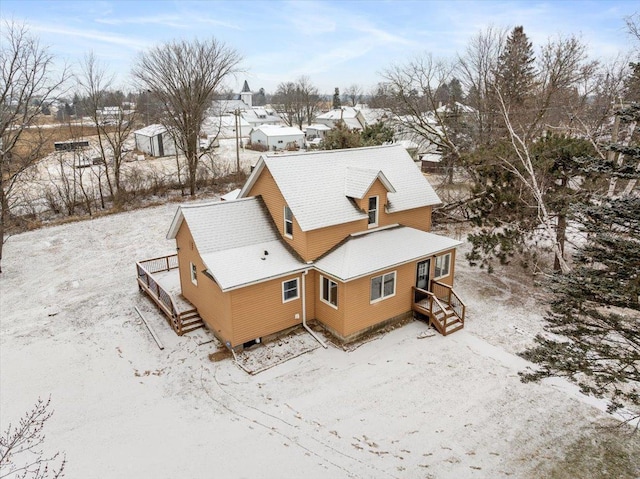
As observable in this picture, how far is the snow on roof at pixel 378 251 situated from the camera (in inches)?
545

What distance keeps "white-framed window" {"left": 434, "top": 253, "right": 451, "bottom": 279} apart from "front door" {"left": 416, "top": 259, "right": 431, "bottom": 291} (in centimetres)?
60

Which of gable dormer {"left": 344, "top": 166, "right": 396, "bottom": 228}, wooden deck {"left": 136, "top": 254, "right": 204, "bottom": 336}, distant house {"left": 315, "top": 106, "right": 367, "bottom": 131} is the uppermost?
distant house {"left": 315, "top": 106, "right": 367, "bottom": 131}

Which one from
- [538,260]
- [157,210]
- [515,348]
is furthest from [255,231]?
[157,210]

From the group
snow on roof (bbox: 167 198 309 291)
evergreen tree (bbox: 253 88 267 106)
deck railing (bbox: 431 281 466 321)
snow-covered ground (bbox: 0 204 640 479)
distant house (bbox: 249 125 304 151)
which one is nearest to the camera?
snow-covered ground (bbox: 0 204 640 479)

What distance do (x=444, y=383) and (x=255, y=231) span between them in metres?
8.26

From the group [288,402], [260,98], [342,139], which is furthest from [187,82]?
[260,98]

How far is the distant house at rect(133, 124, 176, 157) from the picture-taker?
50281 millimetres

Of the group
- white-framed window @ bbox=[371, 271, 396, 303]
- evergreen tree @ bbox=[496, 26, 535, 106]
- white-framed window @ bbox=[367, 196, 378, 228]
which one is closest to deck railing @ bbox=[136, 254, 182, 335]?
white-framed window @ bbox=[371, 271, 396, 303]

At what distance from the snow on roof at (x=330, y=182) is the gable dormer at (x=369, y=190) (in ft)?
0.83

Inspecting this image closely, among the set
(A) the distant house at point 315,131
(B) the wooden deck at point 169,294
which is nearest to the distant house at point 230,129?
(A) the distant house at point 315,131

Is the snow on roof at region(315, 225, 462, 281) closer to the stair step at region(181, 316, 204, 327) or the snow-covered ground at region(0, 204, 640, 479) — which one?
the snow-covered ground at region(0, 204, 640, 479)

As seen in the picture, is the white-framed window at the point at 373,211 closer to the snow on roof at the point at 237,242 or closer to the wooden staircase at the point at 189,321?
the snow on roof at the point at 237,242

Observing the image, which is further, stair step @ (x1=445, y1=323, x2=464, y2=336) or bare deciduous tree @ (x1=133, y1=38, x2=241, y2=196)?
bare deciduous tree @ (x1=133, y1=38, x2=241, y2=196)

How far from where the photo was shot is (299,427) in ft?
34.4
